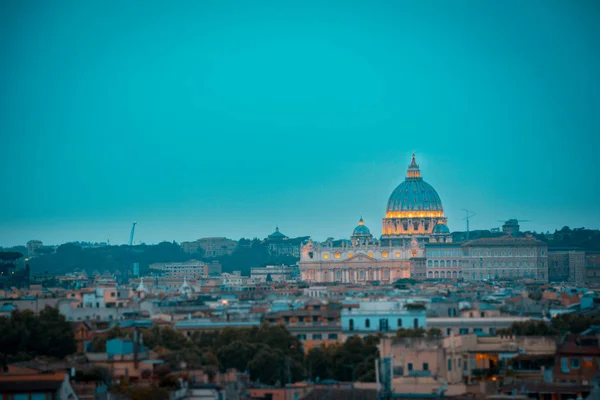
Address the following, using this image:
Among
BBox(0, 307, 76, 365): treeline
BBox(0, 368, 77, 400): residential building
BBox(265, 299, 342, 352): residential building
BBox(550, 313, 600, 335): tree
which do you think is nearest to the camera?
BBox(0, 368, 77, 400): residential building

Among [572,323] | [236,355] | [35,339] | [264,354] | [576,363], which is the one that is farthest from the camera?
[572,323]

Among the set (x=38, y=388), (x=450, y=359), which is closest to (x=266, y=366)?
(x=450, y=359)

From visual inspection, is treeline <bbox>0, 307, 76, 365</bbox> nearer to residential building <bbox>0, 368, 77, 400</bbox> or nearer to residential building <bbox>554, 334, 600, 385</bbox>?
→ residential building <bbox>0, 368, 77, 400</bbox>

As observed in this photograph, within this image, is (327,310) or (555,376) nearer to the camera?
(555,376)

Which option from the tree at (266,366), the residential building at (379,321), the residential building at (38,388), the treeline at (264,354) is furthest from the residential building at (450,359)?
the residential building at (379,321)

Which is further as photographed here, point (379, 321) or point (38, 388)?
point (379, 321)

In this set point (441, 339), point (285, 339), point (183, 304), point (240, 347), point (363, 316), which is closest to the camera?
point (441, 339)

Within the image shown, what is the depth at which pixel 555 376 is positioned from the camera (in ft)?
147

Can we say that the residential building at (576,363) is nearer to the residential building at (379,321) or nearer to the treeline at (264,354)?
the treeline at (264,354)

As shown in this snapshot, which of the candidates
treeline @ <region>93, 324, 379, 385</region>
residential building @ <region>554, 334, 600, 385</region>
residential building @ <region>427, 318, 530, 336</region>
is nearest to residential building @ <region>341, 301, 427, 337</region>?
residential building @ <region>427, 318, 530, 336</region>

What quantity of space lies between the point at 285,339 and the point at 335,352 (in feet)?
16.9

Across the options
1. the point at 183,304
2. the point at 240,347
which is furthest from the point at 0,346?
the point at 183,304

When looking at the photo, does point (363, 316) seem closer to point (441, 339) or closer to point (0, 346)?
point (0, 346)

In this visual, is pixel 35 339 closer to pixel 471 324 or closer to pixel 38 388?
pixel 471 324
